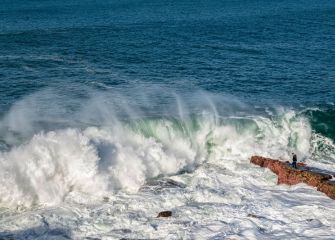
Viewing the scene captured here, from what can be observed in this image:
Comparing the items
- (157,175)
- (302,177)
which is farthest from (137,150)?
(302,177)

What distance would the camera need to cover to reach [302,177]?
3397cm

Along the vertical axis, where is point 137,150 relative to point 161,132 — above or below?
below

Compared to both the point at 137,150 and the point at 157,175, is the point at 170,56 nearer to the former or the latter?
the point at 137,150

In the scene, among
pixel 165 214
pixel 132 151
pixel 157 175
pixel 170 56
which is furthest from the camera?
pixel 170 56

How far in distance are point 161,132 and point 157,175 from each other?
5.54m

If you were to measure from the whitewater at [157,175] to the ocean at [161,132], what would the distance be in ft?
0.33

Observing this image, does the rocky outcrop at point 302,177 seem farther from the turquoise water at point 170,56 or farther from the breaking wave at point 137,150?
Result: the turquoise water at point 170,56

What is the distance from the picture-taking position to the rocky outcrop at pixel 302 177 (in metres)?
32.6

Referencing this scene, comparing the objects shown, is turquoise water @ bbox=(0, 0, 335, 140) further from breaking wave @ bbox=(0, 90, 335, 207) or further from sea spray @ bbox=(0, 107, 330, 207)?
sea spray @ bbox=(0, 107, 330, 207)

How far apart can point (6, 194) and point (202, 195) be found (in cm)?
1256

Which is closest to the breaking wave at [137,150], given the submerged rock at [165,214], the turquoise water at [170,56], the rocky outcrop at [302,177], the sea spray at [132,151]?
the sea spray at [132,151]

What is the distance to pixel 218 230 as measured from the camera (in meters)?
27.4

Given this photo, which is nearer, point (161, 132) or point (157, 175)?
point (157, 175)

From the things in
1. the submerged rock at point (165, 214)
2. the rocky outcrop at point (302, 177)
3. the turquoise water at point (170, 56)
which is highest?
the turquoise water at point (170, 56)
